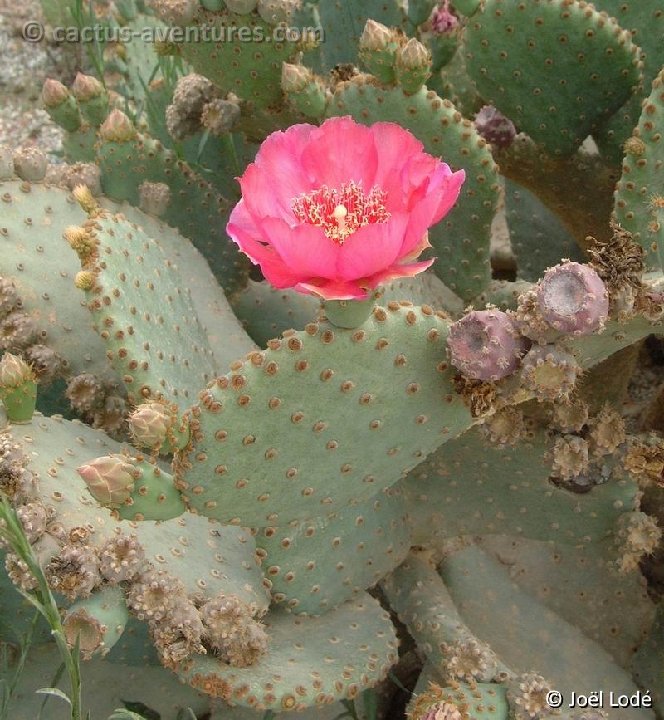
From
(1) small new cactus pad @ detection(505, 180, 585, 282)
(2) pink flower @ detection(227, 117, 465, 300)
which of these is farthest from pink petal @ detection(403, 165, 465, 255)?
(1) small new cactus pad @ detection(505, 180, 585, 282)

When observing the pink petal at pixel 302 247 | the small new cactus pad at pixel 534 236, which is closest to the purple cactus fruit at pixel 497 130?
the small new cactus pad at pixel 534 236

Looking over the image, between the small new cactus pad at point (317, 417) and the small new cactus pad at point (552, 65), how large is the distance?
2.86 feet

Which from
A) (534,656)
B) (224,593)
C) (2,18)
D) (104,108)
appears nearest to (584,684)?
(534,656)

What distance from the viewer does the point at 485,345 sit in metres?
1.01

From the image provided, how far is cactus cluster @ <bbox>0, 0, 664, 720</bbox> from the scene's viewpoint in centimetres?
98

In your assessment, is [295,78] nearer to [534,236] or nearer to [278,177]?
[278,177]

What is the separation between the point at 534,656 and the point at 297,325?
2.79 feet

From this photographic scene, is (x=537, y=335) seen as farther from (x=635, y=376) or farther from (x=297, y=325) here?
(x=635, y=376)

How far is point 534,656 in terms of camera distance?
160 cm

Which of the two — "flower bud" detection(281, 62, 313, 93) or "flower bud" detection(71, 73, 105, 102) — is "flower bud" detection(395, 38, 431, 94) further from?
"flower bud" detection(71, 73, 105, 102)

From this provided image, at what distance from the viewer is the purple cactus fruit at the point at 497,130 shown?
196cm

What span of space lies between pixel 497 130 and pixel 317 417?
119 centimetres

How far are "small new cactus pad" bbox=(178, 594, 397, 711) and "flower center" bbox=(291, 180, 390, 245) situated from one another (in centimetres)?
70

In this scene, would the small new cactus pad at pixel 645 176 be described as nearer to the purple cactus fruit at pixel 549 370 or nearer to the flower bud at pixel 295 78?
the purple cactus fruit at pixel 549 370
